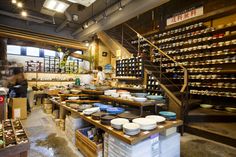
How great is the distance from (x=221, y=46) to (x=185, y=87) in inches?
79.1

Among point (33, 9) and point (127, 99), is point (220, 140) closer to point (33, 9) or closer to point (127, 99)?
point (127, 99)

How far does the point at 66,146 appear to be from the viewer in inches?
117

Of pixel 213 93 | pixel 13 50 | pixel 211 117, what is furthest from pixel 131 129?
pixel 13 50

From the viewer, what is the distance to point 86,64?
9812 millimetres

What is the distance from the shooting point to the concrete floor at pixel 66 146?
270cm

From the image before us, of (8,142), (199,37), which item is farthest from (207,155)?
(199,37)

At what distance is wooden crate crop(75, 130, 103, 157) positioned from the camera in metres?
2.27

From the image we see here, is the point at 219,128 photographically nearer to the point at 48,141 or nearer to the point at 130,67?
the point at 130,67

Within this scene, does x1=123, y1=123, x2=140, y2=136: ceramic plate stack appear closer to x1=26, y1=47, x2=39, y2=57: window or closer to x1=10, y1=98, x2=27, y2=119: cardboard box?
x1=10, y1=98, x2=27, y2=119: cardboard box

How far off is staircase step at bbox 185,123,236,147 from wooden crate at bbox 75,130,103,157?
8.23 ft

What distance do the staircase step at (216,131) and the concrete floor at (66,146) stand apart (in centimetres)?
12

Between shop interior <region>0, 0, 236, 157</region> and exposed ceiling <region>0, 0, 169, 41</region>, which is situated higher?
exposed ceiling <region>0, 0, 169, 41</region>

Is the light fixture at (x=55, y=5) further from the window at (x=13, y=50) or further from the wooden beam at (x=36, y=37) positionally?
the window at (x=13, y=50)

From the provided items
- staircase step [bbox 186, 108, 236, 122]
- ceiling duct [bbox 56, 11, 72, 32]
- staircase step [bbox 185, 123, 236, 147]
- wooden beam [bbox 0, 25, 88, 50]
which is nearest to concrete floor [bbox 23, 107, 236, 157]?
staircase step [bbox 185, 123, 236, 147]
